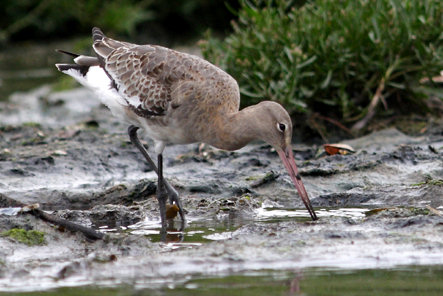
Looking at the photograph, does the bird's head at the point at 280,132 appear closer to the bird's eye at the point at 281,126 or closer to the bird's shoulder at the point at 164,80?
the bird's eye at the point at 281,126

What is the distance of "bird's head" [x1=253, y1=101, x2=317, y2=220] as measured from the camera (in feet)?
21.9

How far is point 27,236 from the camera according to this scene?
6.05 m

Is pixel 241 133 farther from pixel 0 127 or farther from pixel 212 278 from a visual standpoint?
pixel 0 127

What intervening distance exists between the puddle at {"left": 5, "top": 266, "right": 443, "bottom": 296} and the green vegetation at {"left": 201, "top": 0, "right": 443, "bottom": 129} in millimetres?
4753

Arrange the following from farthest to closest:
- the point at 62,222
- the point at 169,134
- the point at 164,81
→ the point at 164,81 → the point at 169,134 → the point at 62,222

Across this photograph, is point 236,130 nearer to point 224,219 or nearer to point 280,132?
point 280,132

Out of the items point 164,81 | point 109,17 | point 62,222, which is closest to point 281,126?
point 164,81

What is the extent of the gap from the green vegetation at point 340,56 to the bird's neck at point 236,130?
2695mm

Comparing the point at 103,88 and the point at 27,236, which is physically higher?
the point at 103,88

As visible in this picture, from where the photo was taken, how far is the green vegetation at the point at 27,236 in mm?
6000

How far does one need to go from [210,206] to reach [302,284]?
2.74m

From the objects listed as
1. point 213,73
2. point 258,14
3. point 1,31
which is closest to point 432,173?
point 213,73

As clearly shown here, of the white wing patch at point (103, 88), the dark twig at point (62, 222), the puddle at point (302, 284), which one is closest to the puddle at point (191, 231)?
the dark twig at point (62, 222)

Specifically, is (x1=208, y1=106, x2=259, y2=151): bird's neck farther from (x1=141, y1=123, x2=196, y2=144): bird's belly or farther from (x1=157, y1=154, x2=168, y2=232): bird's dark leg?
(x1=157, y1=154, x2=168, y2=232): bird's dark leg
